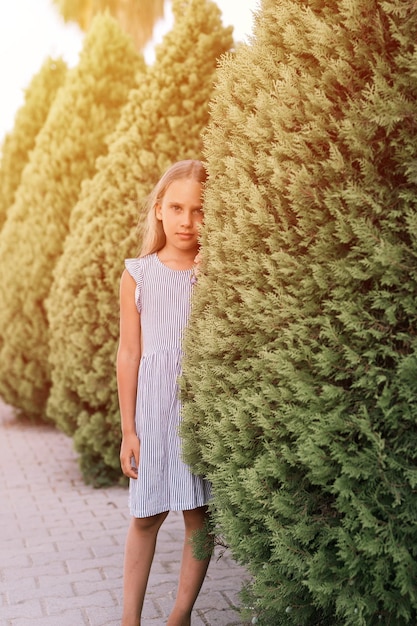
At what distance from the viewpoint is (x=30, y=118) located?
10133 millimetres

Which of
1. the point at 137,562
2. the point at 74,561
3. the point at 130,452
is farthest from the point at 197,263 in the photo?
the point at 74,561

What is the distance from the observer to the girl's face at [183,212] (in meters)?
3.29

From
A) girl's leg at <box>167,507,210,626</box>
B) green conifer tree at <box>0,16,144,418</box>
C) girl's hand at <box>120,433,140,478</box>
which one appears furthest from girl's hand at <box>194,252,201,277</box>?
green conifer tree at <box>0,16,144,418</box>

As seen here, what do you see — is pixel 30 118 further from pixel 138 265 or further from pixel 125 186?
pixel 138 265

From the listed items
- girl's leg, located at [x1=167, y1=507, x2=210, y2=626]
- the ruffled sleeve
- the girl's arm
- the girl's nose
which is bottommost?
girl's leg, located at [x1=167, y1=507, x2=210, y2=626]

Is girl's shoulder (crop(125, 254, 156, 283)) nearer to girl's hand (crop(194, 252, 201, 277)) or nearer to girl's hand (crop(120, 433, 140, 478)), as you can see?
girl's hand (crop(194, 252, 201, 277))

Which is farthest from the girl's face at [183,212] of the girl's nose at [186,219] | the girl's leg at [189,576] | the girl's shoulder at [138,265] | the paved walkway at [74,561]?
the paved walkway at [74,561]

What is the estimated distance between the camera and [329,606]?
2.59 m

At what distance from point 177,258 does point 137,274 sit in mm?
191

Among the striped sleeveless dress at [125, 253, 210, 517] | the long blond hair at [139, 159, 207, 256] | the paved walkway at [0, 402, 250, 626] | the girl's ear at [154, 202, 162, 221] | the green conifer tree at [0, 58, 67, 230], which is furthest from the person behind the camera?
the green conifer tree at [0, 58, 67, 230]

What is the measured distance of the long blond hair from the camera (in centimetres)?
334

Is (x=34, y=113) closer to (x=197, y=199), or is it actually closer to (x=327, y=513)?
(x=197, y=199)

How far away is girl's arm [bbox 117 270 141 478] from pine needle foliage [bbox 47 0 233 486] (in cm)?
239

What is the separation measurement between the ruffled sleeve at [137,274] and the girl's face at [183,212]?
0.60 feet
